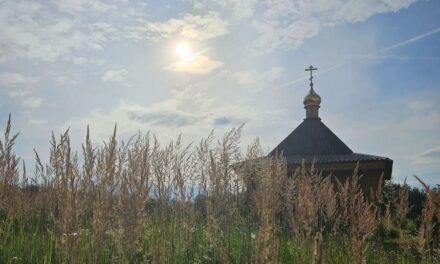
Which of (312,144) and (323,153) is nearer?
(323,153)

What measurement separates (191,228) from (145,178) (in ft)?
9.27

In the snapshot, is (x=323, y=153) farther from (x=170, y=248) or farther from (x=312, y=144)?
(x=170, y=248)

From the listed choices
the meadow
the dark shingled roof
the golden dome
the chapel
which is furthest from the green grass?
the golden dome

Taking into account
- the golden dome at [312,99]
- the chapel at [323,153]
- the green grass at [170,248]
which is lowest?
the green grass at [170,248]

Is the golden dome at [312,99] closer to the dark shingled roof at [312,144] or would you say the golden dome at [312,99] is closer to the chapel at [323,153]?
the chapel at [323,153]

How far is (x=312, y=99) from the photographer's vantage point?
27984 millimetres

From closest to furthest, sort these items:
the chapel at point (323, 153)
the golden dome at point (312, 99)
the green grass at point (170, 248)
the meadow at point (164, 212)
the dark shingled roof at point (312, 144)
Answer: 1. the meadow at point (164, 212)
2. the green grass at point (170, 248)
3. the chapel at point (323, 153)
4. the dark shingled roof at point (312, 144)
5. the golden dome at point (312, 99)

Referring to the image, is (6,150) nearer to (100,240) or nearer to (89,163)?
(89,163)

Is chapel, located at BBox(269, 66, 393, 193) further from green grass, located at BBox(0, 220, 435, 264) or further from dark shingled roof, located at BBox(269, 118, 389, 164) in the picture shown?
green grass, located at BBox(0, 220, 435, 264)

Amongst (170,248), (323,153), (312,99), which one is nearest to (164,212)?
(170,248)

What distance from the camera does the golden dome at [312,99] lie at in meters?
27.9

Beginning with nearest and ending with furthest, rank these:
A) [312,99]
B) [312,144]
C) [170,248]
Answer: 1. [170,248]
2. [312,144]
3. [312,99]

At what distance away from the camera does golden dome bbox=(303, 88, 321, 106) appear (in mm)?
27891

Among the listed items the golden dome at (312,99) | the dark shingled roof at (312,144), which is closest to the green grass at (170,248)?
the dark shingled roof at (312,144)
